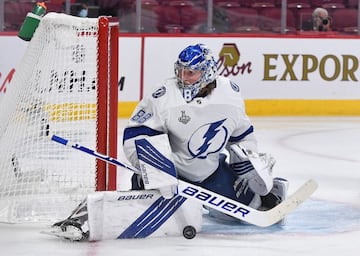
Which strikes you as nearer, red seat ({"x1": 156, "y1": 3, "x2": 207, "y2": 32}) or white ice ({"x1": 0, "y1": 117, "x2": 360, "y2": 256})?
white ice ({"x1": 0, "y1": 117, "x2": 360, "y2": 256})

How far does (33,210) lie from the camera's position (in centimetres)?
399

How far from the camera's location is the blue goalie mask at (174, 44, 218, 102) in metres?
3.66

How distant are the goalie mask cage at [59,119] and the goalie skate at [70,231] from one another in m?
0.32

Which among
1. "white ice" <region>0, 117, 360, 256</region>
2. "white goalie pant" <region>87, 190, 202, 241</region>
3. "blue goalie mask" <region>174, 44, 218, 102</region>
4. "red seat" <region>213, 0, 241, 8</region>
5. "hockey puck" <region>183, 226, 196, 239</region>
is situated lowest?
"white ice" <region>0, 117, 360, 256</region>

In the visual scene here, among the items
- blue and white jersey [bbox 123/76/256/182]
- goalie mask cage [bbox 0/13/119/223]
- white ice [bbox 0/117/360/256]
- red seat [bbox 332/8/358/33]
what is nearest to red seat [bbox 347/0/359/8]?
red seat [bbox 332/8/358/33]

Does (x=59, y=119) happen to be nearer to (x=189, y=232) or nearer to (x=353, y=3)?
(x=189, y=232)

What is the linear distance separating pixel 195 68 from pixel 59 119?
0.74 m

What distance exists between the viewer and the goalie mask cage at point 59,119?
13.1ft

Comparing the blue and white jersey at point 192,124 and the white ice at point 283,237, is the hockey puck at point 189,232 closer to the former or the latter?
the white ice at point 283,237

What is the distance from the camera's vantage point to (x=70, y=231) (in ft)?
11.8

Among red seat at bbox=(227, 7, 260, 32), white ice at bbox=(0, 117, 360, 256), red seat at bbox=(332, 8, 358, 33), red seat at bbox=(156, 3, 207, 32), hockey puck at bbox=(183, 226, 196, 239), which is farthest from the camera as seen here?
red seat at bbox=(332, 8, 358, 33)

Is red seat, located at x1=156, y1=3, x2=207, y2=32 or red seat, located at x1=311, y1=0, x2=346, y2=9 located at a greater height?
red seat, located at x1=311, y1=0, x2=346, y2=9

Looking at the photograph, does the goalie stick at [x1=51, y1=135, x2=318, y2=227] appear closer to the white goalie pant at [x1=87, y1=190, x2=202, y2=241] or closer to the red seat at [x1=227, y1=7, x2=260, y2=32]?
the white goalie pant at [x1=87, y1=190, x2=202, y2=241]

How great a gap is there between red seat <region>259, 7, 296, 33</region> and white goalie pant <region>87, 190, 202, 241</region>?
4.54 metres
